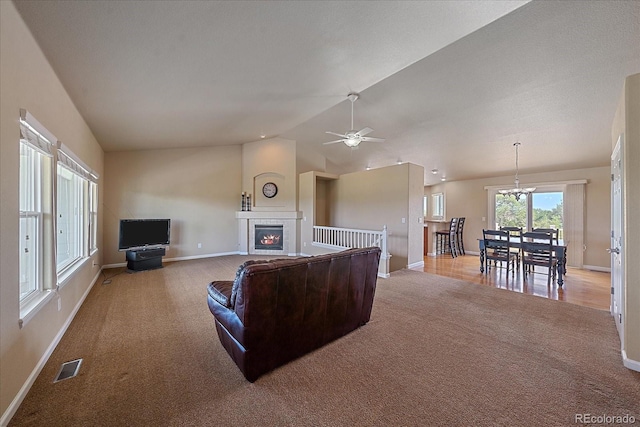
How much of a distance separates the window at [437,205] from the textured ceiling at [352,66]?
3.65 metres

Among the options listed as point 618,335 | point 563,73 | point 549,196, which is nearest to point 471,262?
point 549,196

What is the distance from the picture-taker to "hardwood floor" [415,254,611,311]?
391cm

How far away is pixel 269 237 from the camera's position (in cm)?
760

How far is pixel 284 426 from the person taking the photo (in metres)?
1.54

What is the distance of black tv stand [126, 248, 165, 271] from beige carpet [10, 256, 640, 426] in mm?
2077

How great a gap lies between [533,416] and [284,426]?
5.12 ft

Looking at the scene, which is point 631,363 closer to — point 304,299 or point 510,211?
point 304,299

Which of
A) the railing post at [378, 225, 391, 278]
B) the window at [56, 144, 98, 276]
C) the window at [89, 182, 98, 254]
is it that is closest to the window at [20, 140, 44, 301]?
the window at [56, 144, 98, 276]

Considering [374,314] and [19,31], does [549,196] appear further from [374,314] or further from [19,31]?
[19,31]

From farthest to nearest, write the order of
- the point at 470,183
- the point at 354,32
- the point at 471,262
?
1. the point at 470,183
2. the point at 471,262
3. the point at 354,32

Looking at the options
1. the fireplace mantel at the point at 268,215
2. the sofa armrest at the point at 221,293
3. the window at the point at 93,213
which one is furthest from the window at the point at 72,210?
the fireplace mantel at the point at 268,215

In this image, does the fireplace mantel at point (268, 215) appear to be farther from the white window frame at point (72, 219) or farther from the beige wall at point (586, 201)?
the beige wall at point (586, 201)

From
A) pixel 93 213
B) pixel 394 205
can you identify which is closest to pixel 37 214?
pixel 93 213

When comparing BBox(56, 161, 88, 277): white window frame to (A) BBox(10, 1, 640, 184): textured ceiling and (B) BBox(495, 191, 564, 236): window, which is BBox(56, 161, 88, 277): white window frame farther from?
(B) BBox(495, 191, 564, 236): window
